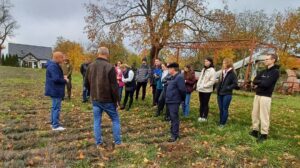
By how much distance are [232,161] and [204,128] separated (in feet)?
8.34

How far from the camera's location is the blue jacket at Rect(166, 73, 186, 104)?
24.3ft

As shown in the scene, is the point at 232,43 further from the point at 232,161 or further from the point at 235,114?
the point at 232,161

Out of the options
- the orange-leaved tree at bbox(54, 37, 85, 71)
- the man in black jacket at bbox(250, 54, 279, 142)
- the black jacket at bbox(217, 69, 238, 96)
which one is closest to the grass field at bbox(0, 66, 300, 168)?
the man in black jacket at bbox(250, 54, 279, 142)

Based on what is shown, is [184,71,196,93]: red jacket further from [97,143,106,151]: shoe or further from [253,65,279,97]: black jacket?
[97,143,106,151]: shoe

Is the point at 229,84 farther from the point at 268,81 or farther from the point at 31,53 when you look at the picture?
the point at 31,53

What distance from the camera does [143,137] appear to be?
7562 millimetres

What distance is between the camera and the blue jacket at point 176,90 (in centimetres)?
741

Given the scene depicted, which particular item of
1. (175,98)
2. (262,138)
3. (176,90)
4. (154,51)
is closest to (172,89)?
(176,90)

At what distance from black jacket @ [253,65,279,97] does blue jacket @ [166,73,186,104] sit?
173 cm

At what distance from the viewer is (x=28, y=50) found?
335 ft

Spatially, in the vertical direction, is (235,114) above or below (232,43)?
below

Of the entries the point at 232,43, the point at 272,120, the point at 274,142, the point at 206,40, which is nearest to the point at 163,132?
the point at 274,142

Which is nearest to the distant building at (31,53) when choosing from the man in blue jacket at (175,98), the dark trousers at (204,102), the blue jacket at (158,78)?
the blue jacket at (158,78)

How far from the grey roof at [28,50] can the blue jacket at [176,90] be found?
98113 millimetres
